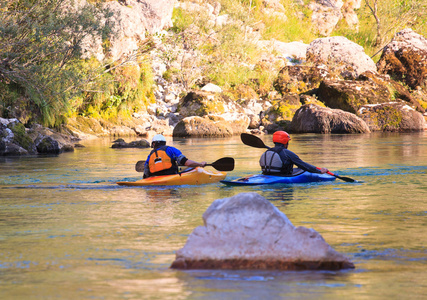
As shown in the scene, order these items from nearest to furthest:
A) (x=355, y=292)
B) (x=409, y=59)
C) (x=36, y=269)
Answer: (x=355, y=292)
(x=36, y=269)
(x=409, y=59)

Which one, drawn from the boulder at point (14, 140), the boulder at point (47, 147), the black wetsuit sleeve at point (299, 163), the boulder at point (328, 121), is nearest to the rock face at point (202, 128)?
the boulder at point (328, 121)

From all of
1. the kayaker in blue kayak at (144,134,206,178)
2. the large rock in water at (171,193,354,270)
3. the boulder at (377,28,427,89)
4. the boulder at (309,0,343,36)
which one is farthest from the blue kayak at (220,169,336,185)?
the boulder at (309,0,343,36)

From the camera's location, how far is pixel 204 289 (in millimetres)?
3531

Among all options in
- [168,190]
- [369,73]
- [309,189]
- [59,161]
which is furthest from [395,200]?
[369,73]

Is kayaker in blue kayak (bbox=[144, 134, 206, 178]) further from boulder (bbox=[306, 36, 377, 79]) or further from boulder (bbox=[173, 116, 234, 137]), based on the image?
boulder (bbox=[306, 36, 377, 79])

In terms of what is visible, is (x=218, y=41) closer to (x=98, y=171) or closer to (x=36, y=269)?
(x=98, y=171)

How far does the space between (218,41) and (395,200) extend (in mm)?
26265

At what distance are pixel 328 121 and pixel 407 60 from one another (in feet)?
35.7

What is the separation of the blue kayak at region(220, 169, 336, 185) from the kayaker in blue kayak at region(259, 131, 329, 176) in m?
0.13

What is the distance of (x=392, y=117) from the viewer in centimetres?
2669

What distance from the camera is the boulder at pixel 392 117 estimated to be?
26.4m

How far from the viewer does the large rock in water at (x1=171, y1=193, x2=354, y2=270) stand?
12.5 ft

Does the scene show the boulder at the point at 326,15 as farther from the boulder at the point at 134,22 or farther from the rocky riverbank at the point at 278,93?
the boulder at the point at 134,22

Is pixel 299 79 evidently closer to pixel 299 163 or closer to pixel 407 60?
pixel 407 60
